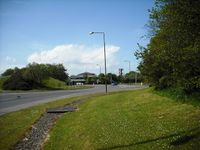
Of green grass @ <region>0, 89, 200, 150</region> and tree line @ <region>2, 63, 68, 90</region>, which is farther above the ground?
tree line @ <region>2, 63, 68, 90</region>

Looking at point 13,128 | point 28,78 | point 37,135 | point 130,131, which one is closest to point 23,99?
point 13,128

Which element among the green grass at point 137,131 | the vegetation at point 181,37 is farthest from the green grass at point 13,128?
the vegetation at point 181,37

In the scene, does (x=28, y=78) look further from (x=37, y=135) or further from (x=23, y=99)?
(x=37, y=135)

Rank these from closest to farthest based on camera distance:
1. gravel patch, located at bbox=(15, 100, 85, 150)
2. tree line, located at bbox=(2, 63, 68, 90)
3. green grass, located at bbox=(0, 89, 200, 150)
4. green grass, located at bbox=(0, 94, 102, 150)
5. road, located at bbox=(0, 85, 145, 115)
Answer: green grass, located at bbox=(0, 89, 200, 150) → gravel patch, located at bbox=(15, 100, 85, 150) → green grass, located at bbox=(0, 94, 102, 150) → road, located at bbox=(0, 85, 145, 115) → tree line, located at bbox=(2, 63, 68, 90)

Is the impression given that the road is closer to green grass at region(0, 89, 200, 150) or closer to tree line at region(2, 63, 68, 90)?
green grass at region(0, 89, 200, 150)

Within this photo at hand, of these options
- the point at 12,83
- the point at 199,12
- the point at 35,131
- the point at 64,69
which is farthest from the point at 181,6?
the point at 64,69

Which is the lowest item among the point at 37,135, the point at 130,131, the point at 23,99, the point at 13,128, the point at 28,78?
the point at 37,135

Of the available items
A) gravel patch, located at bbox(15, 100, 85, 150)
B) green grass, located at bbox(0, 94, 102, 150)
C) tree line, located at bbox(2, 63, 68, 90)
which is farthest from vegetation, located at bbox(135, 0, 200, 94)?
tree line, located at bbox(2, 63, 68, 90)

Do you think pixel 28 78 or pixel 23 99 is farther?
pixel 28 78

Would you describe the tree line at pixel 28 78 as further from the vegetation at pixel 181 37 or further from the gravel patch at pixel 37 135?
the vegetation at pixel 181 37

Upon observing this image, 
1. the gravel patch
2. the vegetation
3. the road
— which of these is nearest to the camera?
the vegetation

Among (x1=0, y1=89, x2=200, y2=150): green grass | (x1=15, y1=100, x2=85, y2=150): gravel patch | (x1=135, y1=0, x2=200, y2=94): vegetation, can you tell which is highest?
(x1=135, y1=0, x2=200, y2=94): vegetation

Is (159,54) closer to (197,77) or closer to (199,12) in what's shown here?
(197,77)

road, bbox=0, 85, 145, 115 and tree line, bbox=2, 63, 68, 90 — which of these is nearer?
road, bbox=0, 85, 145, 115
